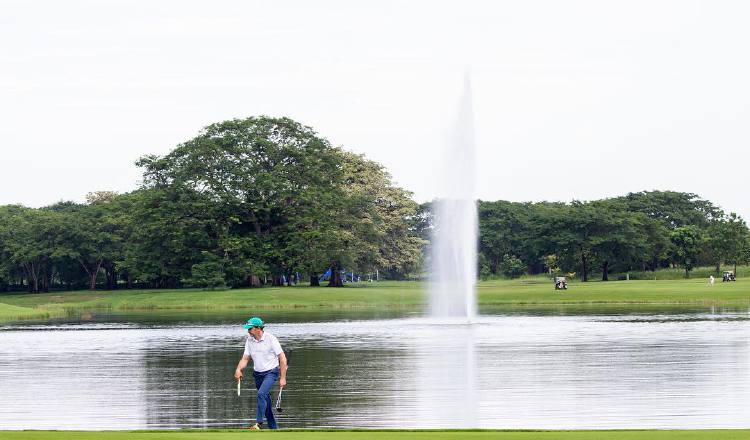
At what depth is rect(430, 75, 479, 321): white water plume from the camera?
218 feet

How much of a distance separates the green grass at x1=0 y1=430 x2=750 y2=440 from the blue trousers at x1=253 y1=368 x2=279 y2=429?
2.14 meters

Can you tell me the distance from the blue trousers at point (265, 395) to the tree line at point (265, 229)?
84.6 metres

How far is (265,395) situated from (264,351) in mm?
871

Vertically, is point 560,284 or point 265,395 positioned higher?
point 560,284

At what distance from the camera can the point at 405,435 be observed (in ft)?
60.1

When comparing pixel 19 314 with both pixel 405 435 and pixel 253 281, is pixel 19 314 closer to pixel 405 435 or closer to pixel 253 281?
pixel 253 281

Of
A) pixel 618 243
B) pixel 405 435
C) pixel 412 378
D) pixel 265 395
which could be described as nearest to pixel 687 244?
pixel 618 243

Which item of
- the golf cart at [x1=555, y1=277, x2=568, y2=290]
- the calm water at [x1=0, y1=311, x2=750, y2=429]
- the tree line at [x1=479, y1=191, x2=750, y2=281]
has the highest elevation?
the tree line at [x1=479, y1=191, x2=750, y2=281]

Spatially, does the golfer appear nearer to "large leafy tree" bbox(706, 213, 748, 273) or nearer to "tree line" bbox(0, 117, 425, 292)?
"tree line" bbox(0, 117, 425, 292)

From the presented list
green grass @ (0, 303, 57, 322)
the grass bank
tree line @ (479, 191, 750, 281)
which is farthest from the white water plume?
tree line @ (479, 191, 750, 281)

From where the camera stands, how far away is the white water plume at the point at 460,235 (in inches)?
2613

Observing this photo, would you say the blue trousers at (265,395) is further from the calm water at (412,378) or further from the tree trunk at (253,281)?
the tree trunk at (253,281)

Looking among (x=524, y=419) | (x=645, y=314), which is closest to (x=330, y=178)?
(x=645, y=314)

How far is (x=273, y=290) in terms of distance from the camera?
10262 cm
